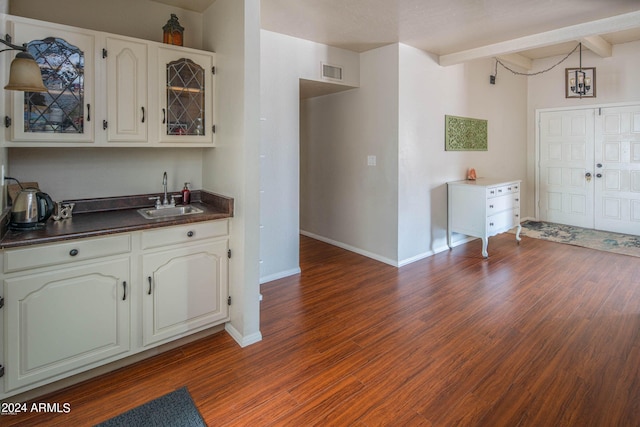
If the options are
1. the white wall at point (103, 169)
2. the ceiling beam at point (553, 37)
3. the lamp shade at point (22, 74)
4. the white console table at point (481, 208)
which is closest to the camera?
the lamp shade at point (22, 74)

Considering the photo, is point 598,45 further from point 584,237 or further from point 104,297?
point 104,297

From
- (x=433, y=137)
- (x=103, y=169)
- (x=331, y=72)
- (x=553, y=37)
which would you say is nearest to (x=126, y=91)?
(x=103, y=169)

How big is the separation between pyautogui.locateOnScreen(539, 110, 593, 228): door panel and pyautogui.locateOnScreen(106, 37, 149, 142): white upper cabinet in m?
6.35

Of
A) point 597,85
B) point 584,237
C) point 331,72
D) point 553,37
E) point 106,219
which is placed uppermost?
point 597,85

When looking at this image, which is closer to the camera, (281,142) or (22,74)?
(22,74)

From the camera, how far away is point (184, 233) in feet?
→ 7.70

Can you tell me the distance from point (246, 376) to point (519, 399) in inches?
60.2

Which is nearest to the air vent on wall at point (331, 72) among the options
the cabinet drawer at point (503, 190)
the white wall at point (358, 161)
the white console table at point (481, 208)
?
the white wall at point (358, 161)

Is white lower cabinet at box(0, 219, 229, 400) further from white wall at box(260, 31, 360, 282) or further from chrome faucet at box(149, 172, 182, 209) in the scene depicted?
white wall at box(260, 31, 360, 282)

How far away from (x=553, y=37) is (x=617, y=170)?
3.19 metres

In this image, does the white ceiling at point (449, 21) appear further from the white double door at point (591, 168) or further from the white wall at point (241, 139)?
the white double door at point (591, 168)

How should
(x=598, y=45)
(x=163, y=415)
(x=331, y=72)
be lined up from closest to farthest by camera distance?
(x=163, y=415), (x=331, y=72), (x=598, y=45)

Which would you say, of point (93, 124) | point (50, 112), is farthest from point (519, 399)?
point (50, 112)

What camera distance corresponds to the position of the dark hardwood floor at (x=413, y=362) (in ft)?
6.13
